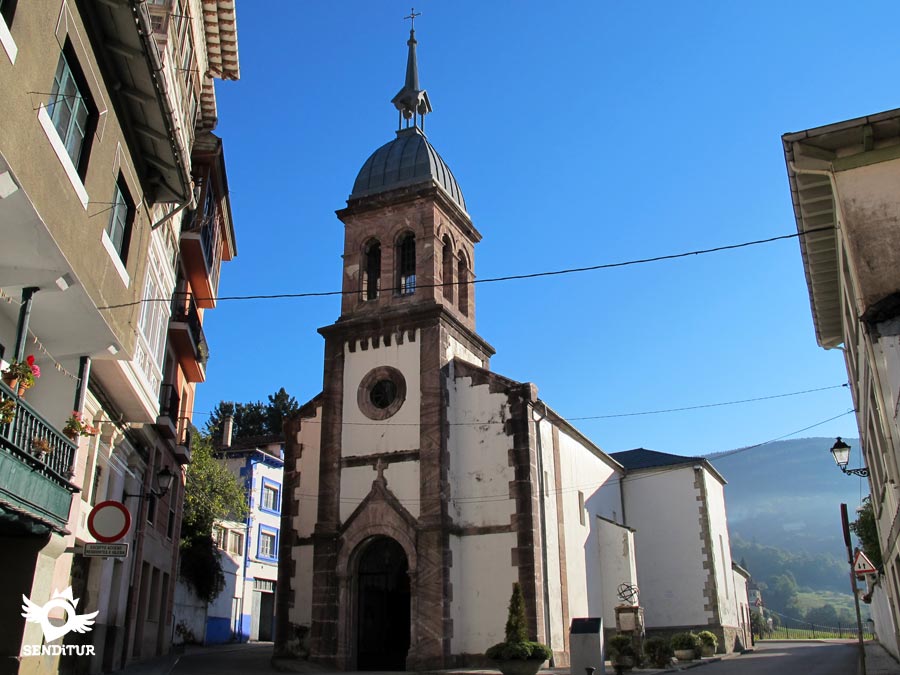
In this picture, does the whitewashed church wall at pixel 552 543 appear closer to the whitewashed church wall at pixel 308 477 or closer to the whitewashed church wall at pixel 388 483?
the whitewashed church wall at pixel 388 483

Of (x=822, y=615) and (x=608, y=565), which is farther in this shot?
(x=822, y=615)

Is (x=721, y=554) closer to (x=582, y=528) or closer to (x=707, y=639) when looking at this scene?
(x=707, y=639)

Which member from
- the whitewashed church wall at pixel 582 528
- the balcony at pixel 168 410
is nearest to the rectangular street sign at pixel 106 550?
the balcony at pixel 168 410

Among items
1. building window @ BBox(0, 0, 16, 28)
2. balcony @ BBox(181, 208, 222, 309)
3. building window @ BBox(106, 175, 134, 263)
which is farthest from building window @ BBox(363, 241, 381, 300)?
building window @ BBox(0, 0, 16, 28)

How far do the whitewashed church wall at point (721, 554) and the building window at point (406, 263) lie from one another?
1887cm

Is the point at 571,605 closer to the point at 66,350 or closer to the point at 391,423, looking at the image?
the point at 391,423

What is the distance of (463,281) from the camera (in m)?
30.4

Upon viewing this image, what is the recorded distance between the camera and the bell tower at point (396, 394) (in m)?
24.2

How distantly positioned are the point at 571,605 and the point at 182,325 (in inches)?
606

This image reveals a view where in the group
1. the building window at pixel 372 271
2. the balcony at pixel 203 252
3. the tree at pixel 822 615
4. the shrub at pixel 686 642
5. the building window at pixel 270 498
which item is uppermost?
the building window at pixel 372 271

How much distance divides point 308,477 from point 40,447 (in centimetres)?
1815

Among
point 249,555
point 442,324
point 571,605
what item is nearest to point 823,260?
point 442,324

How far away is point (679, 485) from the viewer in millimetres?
38500

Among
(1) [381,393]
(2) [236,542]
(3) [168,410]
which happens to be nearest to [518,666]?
(1) [381,393]
